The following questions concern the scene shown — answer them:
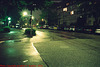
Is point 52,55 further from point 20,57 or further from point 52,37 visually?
point 52,37

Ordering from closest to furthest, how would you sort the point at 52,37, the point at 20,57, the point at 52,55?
the point at 20,57
the point at 52,55
the point at 52,37

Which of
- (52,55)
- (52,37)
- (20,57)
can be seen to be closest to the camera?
(20,57)

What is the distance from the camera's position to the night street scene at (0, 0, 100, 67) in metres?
6.64

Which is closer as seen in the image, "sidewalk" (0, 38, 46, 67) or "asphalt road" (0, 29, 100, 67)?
"asphalt road" (0, 29, 100, 67)

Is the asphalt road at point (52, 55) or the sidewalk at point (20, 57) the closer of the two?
the asphalt road at point (52, 55)

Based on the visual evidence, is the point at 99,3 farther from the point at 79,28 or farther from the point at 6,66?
the point at 6,66

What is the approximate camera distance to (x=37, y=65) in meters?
5.78

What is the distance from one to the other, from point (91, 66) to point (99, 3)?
2881 centimetres

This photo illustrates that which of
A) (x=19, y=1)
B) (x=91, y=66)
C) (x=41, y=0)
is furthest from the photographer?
(x=41, y=0)

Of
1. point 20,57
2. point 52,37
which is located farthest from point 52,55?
point 52,37

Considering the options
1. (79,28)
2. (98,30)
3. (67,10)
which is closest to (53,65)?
(98,30)

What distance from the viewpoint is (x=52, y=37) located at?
795 inches

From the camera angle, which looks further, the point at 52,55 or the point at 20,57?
the point at 52,55

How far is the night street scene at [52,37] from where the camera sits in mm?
6637
